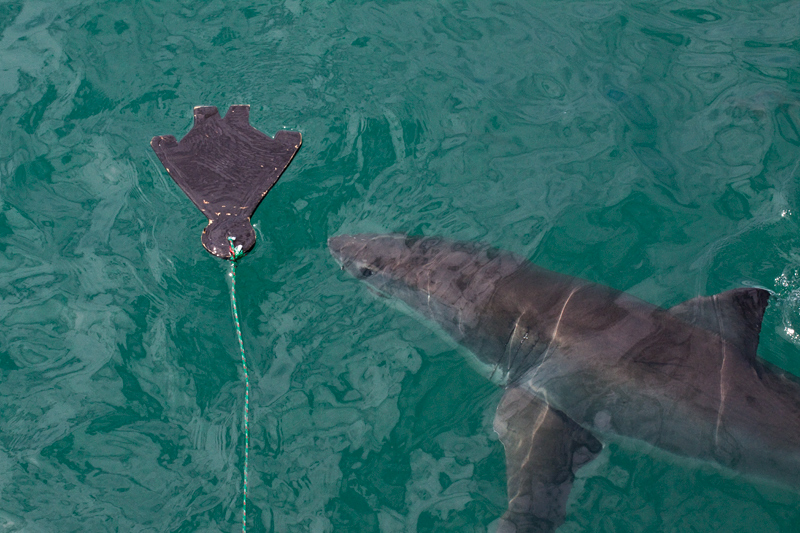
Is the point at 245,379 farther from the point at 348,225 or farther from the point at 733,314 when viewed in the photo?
the point at 733,314

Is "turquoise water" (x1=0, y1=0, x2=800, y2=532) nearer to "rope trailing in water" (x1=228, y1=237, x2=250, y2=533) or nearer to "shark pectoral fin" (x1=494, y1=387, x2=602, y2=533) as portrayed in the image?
"rope trailing in water" (x1=228, y1=237, x2=250, y2=533)

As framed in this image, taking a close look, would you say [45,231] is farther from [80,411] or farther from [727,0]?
[727,0]

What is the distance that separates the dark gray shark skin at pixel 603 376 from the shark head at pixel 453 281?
0.05 ft

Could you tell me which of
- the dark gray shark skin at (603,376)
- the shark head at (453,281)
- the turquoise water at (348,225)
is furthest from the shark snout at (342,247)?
the dark gray shark skin at (603,376)

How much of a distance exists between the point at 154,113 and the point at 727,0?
839 cm

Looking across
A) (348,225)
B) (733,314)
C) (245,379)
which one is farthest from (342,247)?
(733,314)

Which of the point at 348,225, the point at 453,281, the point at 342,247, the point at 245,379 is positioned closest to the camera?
the point at 245,379

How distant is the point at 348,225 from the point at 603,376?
316 centimetres

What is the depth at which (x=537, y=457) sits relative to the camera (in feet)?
18.6

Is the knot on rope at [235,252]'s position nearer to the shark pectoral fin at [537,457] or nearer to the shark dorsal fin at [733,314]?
the shark pectoral fin at [537,457]

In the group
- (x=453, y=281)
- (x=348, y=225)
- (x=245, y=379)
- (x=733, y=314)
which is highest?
(x=733, y=314)

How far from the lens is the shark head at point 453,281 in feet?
20.4

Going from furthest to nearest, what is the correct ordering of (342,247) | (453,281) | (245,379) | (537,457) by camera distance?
(342,247)
(453,281)
(245,379)
(537,457)

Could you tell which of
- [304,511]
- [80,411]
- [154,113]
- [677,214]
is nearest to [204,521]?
[304,511]
